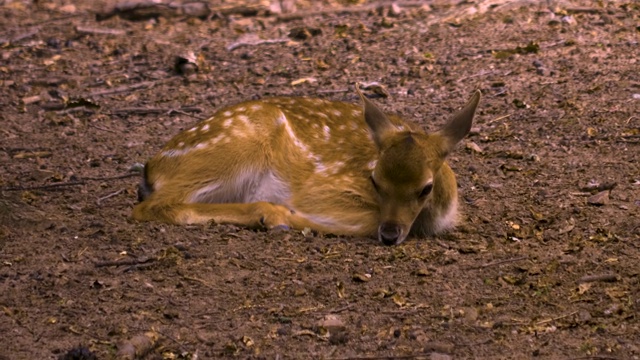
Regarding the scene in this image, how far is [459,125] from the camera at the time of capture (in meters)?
6.41

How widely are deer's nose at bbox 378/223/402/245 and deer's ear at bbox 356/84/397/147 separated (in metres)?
0.62

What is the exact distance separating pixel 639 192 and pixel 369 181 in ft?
5.84

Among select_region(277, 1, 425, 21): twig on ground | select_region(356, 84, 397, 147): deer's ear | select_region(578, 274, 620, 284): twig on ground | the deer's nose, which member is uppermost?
select_region(356, 84, 397, 147): deer's ear

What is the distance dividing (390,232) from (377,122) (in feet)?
2.58

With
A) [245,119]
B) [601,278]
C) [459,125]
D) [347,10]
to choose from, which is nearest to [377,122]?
[459,125]

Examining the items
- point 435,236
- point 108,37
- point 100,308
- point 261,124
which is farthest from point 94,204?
point 108,37

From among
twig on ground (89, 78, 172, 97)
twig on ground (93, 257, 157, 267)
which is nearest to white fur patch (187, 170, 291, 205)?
twig on ground (93, 257, 157, 267)

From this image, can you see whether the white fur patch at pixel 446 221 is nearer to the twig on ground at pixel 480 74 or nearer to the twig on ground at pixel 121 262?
the twig on ground at pixel 121 262

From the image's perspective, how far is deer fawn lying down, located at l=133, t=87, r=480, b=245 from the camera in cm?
631

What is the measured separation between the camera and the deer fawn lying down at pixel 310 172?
20.7 feet

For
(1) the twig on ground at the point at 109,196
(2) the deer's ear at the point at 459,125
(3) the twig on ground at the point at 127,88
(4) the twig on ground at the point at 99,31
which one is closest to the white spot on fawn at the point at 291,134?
(2) the deer's ear at the point at 459,125

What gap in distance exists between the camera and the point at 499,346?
4879 mm

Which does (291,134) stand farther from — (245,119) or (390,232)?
(390,232)

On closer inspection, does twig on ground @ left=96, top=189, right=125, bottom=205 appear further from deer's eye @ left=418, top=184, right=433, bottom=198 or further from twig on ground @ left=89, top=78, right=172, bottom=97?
twig on ground @ left=89, top=78, right=172, bottom=97
